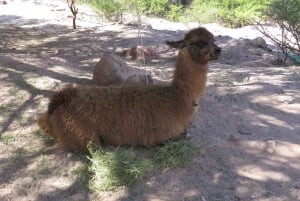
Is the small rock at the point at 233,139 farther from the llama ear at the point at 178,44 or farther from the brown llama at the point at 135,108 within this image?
the llama ear at the point at 178,44

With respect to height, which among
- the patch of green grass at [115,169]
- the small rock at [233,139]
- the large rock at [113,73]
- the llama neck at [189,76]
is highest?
the llama neck at [189,76]

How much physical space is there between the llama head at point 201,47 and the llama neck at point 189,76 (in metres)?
0.05

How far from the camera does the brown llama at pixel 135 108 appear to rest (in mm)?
3488

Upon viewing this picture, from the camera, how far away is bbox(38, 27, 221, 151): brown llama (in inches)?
137

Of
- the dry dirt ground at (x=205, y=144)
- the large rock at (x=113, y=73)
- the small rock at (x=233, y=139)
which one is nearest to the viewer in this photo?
the dry dirt ground at (x=205, y=144)

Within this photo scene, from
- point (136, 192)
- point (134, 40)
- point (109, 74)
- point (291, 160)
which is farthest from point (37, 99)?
point (134, 40)

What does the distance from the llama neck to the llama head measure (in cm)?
5

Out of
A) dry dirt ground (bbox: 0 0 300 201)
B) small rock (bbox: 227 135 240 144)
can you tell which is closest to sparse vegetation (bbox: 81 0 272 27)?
dry dirt ground (bbox: 0 0 300 201)

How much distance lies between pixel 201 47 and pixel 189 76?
0.25 metres

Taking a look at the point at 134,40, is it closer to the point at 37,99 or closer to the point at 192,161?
the point at 37,99

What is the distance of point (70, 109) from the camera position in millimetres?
3500

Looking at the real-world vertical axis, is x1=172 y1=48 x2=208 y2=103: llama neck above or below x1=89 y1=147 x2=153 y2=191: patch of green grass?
above

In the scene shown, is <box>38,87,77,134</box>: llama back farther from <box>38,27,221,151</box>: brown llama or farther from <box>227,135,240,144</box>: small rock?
<box>227,135,240,144</box>: small rock

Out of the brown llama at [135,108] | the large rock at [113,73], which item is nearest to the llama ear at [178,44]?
the brown llama at [135,108]
